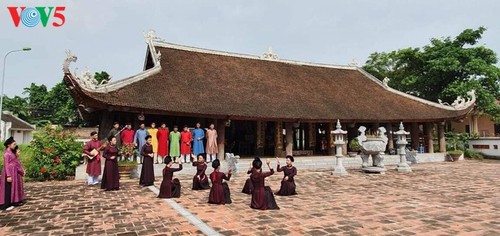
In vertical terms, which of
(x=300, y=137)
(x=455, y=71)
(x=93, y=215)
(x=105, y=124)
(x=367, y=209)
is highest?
(x=455, y=71)

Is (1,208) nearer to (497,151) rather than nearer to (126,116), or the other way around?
(126,116)

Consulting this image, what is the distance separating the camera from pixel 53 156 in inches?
455

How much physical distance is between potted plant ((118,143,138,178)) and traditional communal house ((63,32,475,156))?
1648 mm

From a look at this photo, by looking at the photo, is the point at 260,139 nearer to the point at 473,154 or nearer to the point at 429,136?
the point at 429,136

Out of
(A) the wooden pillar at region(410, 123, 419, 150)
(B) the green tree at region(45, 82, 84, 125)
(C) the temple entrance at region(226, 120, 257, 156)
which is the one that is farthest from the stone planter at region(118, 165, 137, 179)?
(B) the green tree at region(45, 82, 84, 125)

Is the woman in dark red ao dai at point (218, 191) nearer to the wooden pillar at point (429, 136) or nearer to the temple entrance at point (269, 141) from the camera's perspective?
the temple entrance at point (269, 141)

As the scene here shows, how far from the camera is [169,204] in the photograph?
725 centimetres

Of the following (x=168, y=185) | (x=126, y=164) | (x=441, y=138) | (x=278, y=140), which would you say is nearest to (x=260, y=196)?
(x=168, y=185)

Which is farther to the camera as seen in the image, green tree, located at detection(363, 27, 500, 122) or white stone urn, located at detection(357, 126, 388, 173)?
green tree, located at detection(363, 27, 500, 122)

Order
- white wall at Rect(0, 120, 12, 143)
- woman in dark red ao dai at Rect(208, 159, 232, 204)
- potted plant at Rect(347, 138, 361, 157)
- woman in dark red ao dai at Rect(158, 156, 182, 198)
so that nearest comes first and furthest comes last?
woman in dark red ao dai at Rect(208, 159, 232, 204), woman in dark red ao dai at Rect(158, 156, 182, 198), potted plant at Rect(347, 138, 361, 157), white wall at Rect(0, 120, 12, 143)

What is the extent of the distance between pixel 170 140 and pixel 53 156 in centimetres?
427

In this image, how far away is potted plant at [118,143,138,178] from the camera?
1109cm

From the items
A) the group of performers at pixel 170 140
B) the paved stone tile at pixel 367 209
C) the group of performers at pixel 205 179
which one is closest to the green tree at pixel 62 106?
the group of performers at pixel 170 140

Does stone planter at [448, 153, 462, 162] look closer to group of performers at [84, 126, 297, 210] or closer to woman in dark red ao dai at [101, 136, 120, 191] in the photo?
group of performers at [84, 126, 297, 210]
